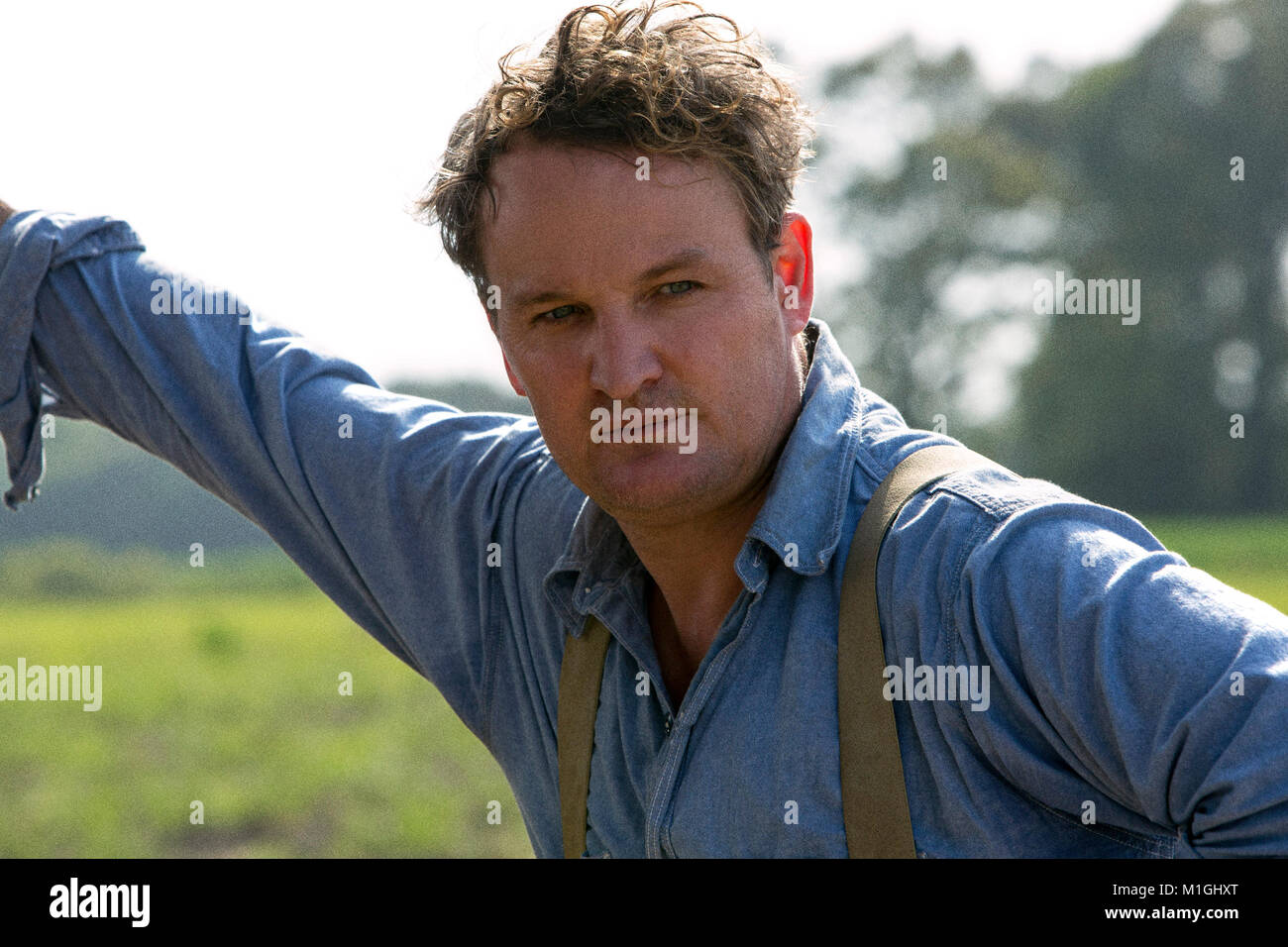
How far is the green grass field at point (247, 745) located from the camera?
8047 millimetres

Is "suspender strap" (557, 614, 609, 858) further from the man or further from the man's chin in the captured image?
the man's chin

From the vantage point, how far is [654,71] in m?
2.16

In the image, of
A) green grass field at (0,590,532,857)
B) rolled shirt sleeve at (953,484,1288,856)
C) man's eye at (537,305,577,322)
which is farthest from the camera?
green grass field at (0,590,532,857)

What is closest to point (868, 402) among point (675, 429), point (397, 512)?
point (675, 429)

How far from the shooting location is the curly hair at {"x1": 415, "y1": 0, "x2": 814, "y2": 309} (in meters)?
2.13

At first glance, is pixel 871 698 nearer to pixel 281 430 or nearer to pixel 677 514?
pixel 677 514

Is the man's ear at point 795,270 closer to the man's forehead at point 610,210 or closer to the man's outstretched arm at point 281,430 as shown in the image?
the man's forehead at point 610,210

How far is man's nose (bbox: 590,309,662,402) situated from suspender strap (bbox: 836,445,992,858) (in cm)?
42

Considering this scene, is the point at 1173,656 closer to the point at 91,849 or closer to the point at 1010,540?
the point at 1010,540

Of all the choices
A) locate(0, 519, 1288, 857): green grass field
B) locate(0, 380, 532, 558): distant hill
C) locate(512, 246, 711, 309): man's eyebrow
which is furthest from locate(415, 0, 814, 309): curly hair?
locate(0, 380, 532, 558): distant hill

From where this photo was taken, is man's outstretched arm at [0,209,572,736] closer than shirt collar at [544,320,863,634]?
No

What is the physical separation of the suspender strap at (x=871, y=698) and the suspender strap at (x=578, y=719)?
536 millimetres

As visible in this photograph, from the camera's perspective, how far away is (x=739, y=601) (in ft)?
6.92

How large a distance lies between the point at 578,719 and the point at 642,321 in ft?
2.35
